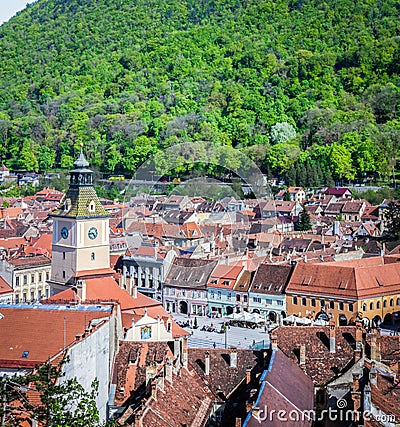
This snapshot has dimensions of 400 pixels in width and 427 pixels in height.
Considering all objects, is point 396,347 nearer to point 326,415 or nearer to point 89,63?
point 326,415

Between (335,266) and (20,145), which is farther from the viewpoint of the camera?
(20,145)

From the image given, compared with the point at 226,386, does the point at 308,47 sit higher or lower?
higher

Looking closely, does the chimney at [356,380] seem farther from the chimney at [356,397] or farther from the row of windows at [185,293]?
the row of windows at [185,293]

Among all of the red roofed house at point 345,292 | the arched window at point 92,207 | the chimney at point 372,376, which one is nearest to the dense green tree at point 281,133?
the red roofed house at point 345,292

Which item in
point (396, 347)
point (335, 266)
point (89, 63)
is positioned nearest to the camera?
point (396, 347)

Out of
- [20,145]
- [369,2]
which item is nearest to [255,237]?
[20,145]

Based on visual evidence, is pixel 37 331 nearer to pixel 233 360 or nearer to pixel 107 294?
pixel 233 360
